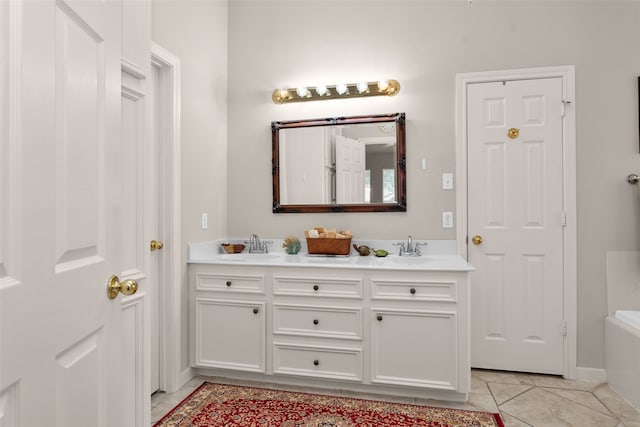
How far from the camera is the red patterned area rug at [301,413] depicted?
83.6 inches

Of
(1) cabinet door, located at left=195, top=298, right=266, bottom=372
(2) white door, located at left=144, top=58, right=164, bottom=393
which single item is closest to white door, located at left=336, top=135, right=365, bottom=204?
(1) cabinet door, located at left=195, top=298, right=266, bottom=372

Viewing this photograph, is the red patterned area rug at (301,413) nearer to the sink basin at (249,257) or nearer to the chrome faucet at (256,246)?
the sink basin at (249,257)

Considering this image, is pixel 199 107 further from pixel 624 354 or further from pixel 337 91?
pixel 624 354

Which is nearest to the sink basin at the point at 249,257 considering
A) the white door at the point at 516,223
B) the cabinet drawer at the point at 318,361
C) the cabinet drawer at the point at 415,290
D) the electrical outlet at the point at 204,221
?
the electrical outlet at the point at 204,221

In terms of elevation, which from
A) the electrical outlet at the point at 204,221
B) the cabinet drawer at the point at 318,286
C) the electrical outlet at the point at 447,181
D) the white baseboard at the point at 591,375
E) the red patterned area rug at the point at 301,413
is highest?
the electrical outlet at the point at 447,181

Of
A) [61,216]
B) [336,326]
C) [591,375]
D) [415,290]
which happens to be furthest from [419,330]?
[61,216]

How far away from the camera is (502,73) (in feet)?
9.12

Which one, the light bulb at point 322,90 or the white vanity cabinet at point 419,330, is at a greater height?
the light bulb at point 322,90

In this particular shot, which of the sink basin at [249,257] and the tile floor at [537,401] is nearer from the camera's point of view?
the tile floor at [537,401]

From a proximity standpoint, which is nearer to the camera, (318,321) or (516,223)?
(318,321)

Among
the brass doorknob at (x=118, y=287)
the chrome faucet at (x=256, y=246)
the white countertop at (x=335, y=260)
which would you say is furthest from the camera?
the chrome faucet at (x=256, y=246)

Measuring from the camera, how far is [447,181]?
9.39 ft

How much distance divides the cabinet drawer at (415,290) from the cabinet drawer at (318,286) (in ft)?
0.42

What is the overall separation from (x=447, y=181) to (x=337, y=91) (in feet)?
3.41
